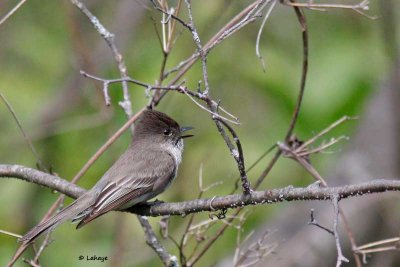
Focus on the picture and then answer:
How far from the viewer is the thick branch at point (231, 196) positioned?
114 inches

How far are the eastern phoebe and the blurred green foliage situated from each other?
72 cm

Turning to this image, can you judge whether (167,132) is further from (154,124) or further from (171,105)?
(171,105)

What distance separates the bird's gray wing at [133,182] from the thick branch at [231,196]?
100mm

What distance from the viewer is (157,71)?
6.11 meters

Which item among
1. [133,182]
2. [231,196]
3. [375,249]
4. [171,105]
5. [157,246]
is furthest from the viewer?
[171,105]

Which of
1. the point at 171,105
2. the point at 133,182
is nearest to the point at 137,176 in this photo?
the point at 133,182

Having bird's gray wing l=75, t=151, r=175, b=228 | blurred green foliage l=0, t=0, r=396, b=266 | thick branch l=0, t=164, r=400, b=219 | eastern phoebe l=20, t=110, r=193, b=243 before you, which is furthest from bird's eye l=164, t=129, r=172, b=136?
thick branch l=0, t=164, r=400, b=219

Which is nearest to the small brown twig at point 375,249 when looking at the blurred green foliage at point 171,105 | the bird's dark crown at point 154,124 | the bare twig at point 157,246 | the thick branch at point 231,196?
the thick branch at point 231,196

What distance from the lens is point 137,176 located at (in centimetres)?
471

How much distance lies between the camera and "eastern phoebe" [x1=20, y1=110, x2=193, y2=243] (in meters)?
4.27

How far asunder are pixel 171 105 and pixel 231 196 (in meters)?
3.41

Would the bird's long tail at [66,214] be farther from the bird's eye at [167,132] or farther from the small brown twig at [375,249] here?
the small brown twig at [375,249]

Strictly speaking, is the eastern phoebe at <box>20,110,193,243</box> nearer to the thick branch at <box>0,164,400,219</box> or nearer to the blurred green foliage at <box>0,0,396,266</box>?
the thick branch at <box>0,164,400,219</box>

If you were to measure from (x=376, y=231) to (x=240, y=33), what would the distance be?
6.88ft
